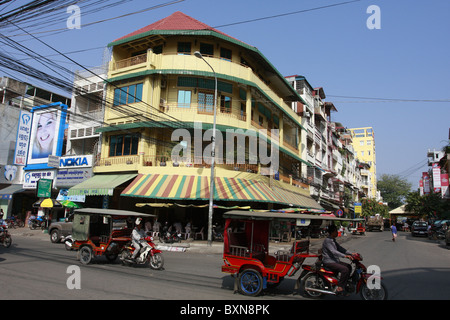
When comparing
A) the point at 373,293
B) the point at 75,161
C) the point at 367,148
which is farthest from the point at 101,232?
the point at 367,148

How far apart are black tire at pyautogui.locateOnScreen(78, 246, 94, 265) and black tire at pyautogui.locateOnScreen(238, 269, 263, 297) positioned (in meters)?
5.99

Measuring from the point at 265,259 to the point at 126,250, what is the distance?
198 inches

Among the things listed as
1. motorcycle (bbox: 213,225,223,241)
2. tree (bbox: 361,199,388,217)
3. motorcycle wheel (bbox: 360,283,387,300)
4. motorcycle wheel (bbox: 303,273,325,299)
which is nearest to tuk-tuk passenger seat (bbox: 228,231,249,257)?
motorcycle wheel (bbox: 303,273,325,299)

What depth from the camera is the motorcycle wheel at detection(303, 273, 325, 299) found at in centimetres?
705

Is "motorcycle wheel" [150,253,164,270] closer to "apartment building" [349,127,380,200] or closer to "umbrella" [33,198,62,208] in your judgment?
"umbrella" [33,198,62,208]

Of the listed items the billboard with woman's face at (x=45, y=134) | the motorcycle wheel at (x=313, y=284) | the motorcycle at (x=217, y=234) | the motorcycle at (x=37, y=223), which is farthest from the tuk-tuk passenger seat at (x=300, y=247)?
the billboard with woman's face at (x=45, y=134)

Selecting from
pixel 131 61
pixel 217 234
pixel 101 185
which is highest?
pixel 131 61

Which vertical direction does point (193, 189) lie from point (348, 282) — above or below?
above

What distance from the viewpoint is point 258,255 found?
319 inches

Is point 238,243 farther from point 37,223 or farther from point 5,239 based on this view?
point 37,223

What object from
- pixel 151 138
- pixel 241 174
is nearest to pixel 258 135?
pixel 241 174

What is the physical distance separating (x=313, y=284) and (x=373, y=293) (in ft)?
3.93
